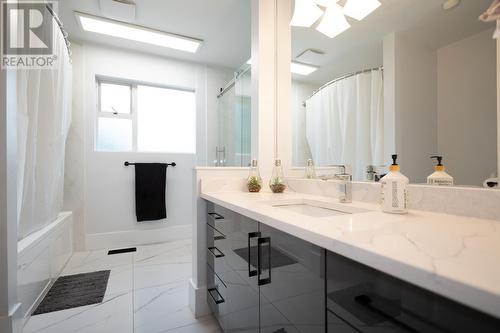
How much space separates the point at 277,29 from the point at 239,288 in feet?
5.80

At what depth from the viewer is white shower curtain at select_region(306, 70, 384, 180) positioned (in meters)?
1.17

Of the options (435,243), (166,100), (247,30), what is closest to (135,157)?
(166,100)

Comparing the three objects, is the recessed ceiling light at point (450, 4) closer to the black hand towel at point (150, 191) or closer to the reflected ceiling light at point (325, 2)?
the reflected ceiling light at point (325, 2)

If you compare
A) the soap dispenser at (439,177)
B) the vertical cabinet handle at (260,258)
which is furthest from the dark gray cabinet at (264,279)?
the soap dispenser at (439,177)

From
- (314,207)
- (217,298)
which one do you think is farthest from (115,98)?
(314,207)

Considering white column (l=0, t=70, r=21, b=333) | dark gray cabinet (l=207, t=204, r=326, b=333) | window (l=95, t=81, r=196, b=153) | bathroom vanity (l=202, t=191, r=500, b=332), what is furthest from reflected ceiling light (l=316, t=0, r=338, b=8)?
window (l=95, t=81, r=196, b=153)

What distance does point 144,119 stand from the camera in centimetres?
294

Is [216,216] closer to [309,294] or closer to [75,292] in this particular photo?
[309,294]

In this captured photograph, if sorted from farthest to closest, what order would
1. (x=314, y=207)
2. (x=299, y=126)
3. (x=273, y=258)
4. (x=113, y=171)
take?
(x=113, y=171)
(x=299, y=126)
(x=314, y=207)
(x=273, y=258)

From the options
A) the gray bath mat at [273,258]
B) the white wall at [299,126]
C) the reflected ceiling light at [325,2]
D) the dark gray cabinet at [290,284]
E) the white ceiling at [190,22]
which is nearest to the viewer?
the dark gray cabinet at [290,284]

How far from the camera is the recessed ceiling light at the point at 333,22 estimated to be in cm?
139

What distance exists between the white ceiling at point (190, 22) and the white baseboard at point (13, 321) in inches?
89.3

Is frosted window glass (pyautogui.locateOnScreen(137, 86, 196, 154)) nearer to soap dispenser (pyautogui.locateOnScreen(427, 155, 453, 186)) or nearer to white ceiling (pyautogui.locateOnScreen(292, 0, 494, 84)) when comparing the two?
white ceiling (pyautogui.locateOnScreen(292, 0, 494, 84))

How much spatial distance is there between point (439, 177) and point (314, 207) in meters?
0.55
